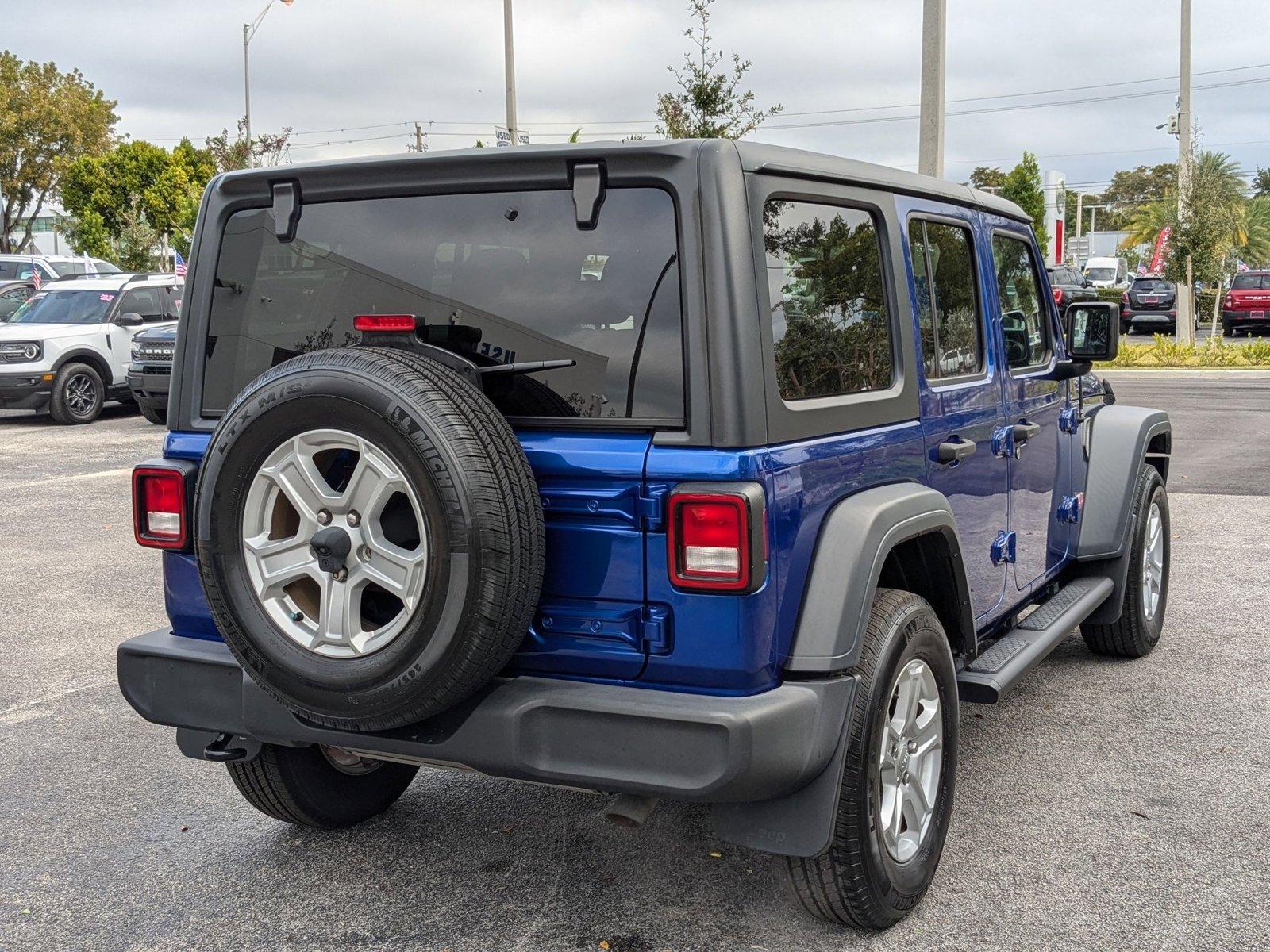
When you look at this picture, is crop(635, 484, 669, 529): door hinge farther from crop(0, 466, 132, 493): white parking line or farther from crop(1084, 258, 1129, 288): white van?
crop(1084, 258, 1129, 288): white van

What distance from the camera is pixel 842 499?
128 inches

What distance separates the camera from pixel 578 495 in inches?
119

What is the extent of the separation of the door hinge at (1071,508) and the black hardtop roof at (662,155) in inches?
73.1

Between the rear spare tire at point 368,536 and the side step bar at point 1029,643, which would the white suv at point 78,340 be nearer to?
the side step bar at point 1029,643

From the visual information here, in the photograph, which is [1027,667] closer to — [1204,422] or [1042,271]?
[1042,271]

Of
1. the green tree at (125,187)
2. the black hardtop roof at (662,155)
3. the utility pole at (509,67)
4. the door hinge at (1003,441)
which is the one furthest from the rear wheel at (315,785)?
the green tree at (125,187)

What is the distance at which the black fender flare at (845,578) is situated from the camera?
9.96 ft

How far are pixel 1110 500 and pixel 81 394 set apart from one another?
14.6m

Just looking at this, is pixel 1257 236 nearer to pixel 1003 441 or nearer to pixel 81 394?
pixel 81 394

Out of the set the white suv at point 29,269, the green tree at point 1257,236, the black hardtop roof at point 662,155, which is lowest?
the black hardtop roof at point 662,155

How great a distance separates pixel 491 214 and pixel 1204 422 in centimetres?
1389

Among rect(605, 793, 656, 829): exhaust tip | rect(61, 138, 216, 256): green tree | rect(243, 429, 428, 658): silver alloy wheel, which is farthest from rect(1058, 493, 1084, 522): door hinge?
rect(61, 138, 216, 256): green tree

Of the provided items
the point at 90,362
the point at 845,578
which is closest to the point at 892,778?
the point at 845,578

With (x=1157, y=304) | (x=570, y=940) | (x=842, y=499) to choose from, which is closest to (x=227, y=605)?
(x=570, y=940)
